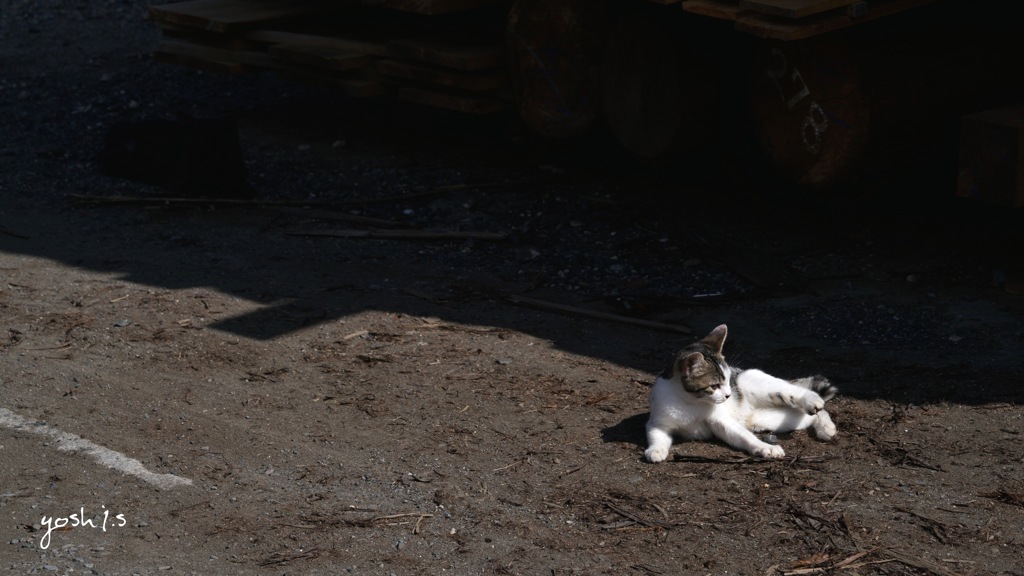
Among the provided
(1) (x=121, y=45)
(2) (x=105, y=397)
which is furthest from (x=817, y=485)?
(1) (x=121, y=45)

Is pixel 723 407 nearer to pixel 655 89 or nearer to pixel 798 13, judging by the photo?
pixel 798 13

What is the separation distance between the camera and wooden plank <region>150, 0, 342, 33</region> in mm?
10219

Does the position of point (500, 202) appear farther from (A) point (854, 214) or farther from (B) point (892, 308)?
(B) point (892, 308)

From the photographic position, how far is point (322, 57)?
30.9 ft

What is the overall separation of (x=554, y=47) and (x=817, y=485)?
457 cm

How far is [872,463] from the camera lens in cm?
483

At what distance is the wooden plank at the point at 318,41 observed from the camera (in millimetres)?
9539

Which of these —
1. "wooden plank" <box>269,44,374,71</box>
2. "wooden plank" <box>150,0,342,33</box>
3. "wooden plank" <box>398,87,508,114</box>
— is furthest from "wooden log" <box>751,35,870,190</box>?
"wooden plank" <box>150,0,342,33</box>

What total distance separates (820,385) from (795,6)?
2.08m

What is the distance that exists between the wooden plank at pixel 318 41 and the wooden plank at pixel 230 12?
179 mm

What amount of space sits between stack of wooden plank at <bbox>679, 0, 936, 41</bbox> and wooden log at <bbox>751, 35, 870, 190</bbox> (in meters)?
0.38

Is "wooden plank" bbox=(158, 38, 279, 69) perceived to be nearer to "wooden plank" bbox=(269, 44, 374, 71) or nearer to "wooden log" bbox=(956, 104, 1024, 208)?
"wooden plank" bbox=(269, 44, 374, 71)

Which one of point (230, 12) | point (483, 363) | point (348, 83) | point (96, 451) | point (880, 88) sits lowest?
point (96, 451)

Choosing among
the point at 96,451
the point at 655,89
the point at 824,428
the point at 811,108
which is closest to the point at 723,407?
the point at 824,428
